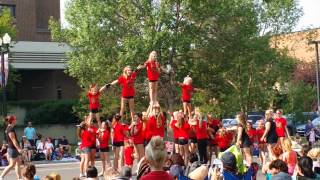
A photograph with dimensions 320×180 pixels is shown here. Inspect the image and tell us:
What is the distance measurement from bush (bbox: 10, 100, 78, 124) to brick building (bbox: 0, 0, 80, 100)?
5.21m

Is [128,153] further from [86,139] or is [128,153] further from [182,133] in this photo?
[182,133]

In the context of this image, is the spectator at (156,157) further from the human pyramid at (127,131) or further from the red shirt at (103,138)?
the red shirt at (103,138)

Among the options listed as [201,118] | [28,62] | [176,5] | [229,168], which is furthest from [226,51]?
[229,168]

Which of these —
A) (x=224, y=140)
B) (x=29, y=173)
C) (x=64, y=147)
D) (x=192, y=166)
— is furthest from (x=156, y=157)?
(x=64, y=147)

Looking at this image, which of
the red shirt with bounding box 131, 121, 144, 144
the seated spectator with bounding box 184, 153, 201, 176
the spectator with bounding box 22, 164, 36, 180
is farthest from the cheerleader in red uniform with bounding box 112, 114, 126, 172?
the spectator with bounding box 22, 164, 36, 180

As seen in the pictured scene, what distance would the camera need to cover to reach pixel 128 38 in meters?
33.2

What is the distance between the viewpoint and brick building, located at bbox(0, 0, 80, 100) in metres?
51.9

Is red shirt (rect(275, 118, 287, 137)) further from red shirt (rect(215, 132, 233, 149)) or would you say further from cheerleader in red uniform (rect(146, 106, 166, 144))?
cheerleader in red uniform (rect(146, 106, 166, 144))

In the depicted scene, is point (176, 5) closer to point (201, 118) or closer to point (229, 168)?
point (201, 118)

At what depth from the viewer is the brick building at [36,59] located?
170ft

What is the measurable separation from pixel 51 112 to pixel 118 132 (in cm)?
2999

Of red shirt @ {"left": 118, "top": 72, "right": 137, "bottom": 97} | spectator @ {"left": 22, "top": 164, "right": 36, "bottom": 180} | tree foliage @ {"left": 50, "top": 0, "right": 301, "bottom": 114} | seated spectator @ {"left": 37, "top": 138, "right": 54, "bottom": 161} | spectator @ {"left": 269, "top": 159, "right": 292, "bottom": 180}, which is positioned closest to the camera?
spectator @ {"left": 269, "top": 159, "right": 292, "bottom": 180}

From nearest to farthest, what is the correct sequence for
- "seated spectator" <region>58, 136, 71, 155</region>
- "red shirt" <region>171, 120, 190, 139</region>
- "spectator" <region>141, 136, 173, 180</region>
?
"spectator" <region>141, 136, 173, 180</region> → "red shirt" <region>171, 120, 190, 139</region> → "seated spectator" <region>58, 136, 71, 155</region>

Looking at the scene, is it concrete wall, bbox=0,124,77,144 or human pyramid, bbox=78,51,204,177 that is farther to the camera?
concrete wall, bbox=0,124,77,144
